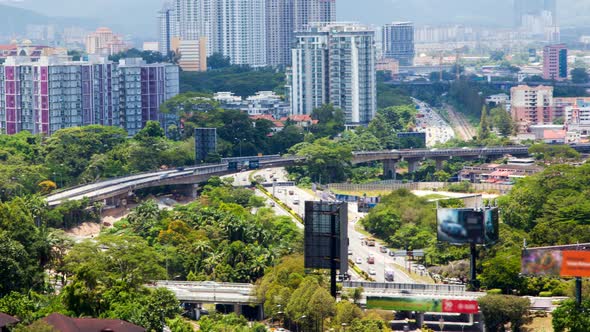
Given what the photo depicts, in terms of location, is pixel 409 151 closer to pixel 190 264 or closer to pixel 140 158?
pixel 140 158

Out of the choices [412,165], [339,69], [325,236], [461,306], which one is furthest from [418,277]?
[339,69]

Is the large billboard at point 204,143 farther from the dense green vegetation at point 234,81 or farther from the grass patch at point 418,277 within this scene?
the dense green vegetation at point 234,81

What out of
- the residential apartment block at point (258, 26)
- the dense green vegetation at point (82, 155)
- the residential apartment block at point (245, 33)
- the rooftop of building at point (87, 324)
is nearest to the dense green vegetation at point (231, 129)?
the dense green vegetation at point (82, 155)

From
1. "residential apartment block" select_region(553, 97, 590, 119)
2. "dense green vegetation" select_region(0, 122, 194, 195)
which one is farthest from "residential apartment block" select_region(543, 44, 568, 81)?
"dense green vegetation" select_region(0, 122, 194, 195)

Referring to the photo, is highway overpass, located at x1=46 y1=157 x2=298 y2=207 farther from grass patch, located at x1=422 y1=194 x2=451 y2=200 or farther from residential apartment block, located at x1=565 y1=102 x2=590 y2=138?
residential apartment block, located at x1=565 y1=102 x2=590 y2=138

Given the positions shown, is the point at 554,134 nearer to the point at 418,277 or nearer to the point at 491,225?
the point at 418,277

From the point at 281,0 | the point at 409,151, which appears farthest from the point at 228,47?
the point at 409,151
